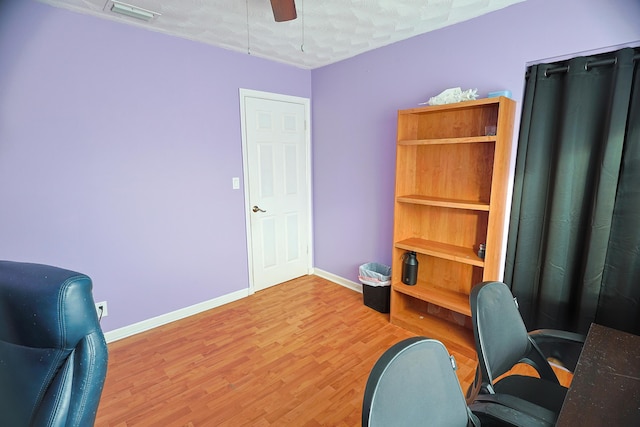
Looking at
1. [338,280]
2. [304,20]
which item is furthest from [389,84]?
[338,280]

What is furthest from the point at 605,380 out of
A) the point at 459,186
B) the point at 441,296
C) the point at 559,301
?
the point at 459,186

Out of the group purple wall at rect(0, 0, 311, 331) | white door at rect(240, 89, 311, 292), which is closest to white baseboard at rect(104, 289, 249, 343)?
purple wall at rect(0, 0, 311, 331)

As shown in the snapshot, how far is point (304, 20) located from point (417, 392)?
Answer: 2497 mm

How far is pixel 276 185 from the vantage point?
3.45m

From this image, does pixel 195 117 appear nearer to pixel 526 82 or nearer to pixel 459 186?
pixel 459 186

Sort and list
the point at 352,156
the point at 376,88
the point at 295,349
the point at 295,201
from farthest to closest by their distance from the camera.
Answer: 1. the point at 295,201
2. the point at 352,156
3. the point at 376,88
4. the point at 295,349

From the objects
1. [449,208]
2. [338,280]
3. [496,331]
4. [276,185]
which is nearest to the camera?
[496,331]

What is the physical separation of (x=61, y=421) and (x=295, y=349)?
1757 millimetres

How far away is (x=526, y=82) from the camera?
2072 millimetres

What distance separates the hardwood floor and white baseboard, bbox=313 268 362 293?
13.0 inches

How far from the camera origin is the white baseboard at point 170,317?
8.24ft

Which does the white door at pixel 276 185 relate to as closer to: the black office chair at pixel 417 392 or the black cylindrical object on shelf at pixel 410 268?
the black cylindrical object on shelf at pixel 410 268

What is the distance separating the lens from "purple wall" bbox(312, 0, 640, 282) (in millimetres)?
1855

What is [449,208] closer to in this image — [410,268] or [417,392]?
[410,268]
